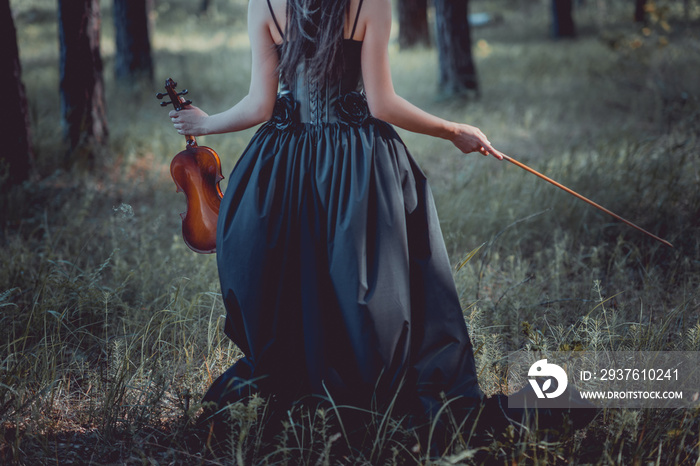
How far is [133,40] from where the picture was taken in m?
8.59

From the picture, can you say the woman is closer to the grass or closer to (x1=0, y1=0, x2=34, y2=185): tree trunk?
the grass

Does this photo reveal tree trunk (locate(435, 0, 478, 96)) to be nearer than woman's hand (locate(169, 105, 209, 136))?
No

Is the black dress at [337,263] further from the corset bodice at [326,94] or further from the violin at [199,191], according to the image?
the violin at [199,191]

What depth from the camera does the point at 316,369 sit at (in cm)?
217

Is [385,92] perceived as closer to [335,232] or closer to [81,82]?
[335,232]

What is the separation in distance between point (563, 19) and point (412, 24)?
4.55m

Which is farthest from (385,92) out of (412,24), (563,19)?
(563,19)

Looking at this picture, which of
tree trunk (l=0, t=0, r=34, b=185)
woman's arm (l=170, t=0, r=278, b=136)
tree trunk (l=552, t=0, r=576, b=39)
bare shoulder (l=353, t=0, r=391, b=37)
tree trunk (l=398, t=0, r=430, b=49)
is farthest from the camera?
tree trunk (l=552, t=0, r=576, b=39)

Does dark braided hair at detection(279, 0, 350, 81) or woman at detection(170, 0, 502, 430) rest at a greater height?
dark braided hair at detection(279, 0, 350, 81)

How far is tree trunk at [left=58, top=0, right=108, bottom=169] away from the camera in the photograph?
4.87m

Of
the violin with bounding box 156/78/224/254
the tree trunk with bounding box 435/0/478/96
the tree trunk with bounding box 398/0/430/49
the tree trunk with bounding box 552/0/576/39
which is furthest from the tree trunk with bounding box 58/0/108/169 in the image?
the tree trunk with bounding box 552/0/576/39

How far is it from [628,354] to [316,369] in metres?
1.48

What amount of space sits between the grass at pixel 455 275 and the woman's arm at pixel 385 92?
0.86m

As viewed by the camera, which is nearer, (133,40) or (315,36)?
(315,36)
